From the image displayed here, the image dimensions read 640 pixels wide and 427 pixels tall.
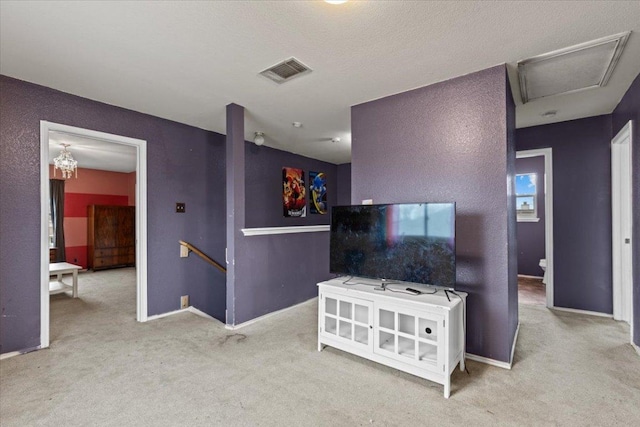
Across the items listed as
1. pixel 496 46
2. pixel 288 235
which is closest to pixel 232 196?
pixel 288 235

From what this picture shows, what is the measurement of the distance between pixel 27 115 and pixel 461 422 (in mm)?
4004

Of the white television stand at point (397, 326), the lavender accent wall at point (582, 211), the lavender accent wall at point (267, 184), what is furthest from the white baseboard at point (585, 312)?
the lavender accent wall at point (267, 184)

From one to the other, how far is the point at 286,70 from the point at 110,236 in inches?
260

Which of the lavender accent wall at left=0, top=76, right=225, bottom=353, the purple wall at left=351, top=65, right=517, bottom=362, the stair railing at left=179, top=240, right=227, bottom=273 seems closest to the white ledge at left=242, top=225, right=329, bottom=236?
the stair railing at left=179, top=240, right=227, bottom=273

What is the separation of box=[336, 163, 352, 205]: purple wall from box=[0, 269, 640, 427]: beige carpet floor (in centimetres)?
376

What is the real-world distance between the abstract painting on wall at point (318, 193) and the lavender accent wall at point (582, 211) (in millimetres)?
3636

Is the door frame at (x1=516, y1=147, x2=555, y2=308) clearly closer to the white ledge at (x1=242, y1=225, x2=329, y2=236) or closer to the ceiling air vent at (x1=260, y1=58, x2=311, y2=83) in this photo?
the white ledge at (x1=242, y1=225, x2=329, y2=236)

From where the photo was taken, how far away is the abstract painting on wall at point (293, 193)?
5.36 metres

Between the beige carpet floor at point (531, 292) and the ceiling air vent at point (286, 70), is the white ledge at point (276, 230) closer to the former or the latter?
the ceiling air vent at point (286, 70)

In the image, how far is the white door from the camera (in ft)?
10.7

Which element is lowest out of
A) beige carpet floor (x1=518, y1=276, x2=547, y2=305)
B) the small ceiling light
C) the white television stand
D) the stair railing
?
beige carpet floor (x1=518, y1=276, x2=547, y2=305)

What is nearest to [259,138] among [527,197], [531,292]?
[531,292]

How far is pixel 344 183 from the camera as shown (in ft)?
21.3

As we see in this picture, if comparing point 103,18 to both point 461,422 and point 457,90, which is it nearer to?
point 457,90
